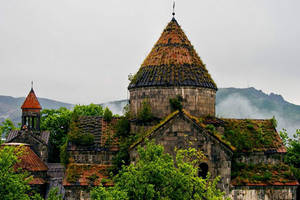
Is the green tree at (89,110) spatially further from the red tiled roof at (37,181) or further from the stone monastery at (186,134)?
the stone monastery at (186,134)

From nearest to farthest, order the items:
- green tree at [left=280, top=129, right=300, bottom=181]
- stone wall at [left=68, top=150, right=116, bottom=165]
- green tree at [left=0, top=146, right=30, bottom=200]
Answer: green tree at [left=0, top=146, right=30, bottom=200] < stone wall at [left=68, top=150, right=116, bottom=165] < green tree at [left=280, top=129, right=300, bottom=181]

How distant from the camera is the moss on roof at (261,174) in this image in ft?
59.0

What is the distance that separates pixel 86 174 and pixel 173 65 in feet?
22.6

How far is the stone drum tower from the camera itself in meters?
19.2

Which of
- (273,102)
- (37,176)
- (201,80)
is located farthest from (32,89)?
(273,102)

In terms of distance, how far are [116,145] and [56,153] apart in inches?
1109

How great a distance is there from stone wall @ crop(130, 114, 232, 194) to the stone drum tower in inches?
78.2

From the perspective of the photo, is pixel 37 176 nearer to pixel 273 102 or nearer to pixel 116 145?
pixel 116 145

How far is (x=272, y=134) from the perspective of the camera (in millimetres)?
20484

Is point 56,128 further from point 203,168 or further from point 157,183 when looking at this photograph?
point 157,183

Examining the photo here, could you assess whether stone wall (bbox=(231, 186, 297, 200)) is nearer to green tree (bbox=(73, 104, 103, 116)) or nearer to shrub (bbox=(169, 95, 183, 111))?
shrub (bbox=(169, 95, 183, 111))

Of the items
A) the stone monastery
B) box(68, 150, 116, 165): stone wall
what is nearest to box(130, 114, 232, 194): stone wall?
the stone monastery

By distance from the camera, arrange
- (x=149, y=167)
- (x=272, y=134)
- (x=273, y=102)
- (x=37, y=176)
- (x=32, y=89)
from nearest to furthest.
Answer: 1. (x=149, y=167)
2. (x=272, y=134)
3. (x=37, y=176)
4. (x=32, y=89)
5. (x=273, y=102)

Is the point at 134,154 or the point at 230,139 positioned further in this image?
the point at 230,139
